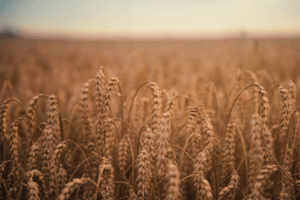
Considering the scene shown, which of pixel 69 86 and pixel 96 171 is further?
pixel 69 86

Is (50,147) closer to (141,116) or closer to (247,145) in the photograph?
(141,116)

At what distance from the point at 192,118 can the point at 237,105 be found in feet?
3.91

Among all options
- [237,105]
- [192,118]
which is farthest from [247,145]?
[192,118]

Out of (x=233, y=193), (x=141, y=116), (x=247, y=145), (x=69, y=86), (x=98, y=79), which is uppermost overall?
(x=69, y=86)

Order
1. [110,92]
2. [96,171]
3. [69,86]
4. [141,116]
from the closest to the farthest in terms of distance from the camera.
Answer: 1. [110,92]
2. [96,171]
3. [141,116]
4. [69,86]

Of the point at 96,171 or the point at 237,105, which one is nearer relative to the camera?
the point at 96,171

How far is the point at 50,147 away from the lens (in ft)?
4.22

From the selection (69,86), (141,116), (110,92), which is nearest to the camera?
(110,92)

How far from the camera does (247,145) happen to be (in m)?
2.21

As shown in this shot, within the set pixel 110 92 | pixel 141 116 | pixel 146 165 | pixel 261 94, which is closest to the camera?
pixel 146 165

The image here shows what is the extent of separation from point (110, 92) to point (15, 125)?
659 millimetres

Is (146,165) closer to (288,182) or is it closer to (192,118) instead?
(192,118)

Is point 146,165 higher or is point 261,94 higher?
point 261,94

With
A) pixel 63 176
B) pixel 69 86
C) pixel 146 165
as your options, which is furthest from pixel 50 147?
pixel 69 86
